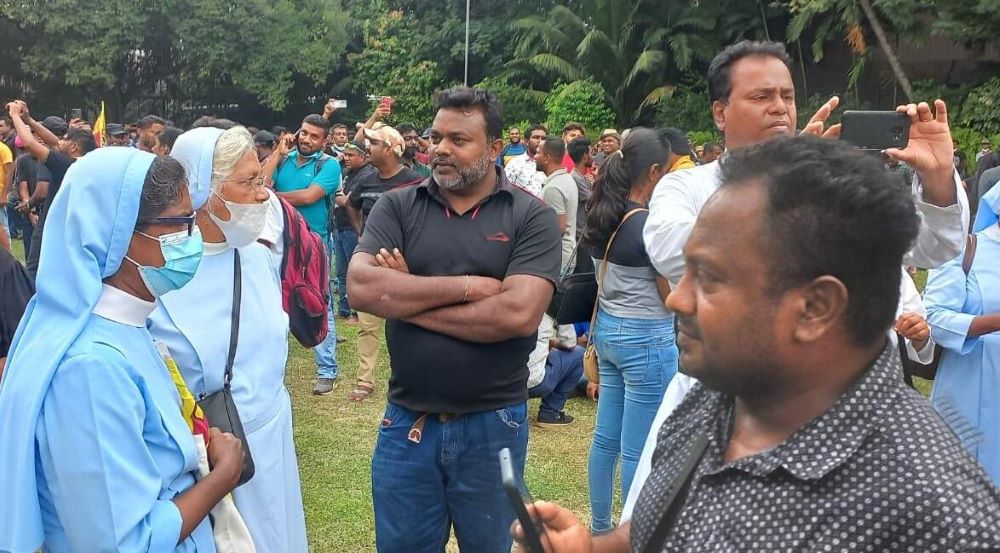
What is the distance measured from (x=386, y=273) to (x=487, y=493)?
87cm

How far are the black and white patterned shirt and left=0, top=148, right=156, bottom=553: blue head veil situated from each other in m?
1.59

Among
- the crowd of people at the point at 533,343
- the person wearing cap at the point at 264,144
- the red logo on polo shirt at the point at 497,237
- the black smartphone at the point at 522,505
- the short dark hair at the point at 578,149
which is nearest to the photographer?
the crowd of people at the point at 533,343

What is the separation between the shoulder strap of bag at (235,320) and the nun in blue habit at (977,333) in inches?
104

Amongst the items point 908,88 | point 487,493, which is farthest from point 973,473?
point 908,88

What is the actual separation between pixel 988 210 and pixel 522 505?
296cm

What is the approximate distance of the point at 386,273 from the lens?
311 cm

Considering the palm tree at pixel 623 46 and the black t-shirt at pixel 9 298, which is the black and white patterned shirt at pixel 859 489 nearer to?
the black t-shirt at pixel 9 298

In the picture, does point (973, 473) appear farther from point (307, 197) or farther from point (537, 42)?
point (537, 42)

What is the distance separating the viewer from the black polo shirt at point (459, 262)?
3.09m

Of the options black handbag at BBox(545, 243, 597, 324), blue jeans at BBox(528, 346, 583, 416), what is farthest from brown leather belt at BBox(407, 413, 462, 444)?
Result: blue jeans at BBox(528, 346, 583, 416)

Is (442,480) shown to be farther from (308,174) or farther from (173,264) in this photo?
(308,174)

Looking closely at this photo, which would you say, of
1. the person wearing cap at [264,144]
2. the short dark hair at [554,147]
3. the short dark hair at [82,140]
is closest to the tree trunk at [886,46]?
the short dark hair at [554,147]

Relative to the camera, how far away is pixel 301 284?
4168mm

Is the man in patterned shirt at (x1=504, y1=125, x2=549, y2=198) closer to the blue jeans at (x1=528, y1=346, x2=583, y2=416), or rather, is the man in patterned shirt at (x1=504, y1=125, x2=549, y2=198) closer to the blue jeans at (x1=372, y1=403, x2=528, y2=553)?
the blue jeans at (x1=528, y1=346, x2=583, y2=416)
